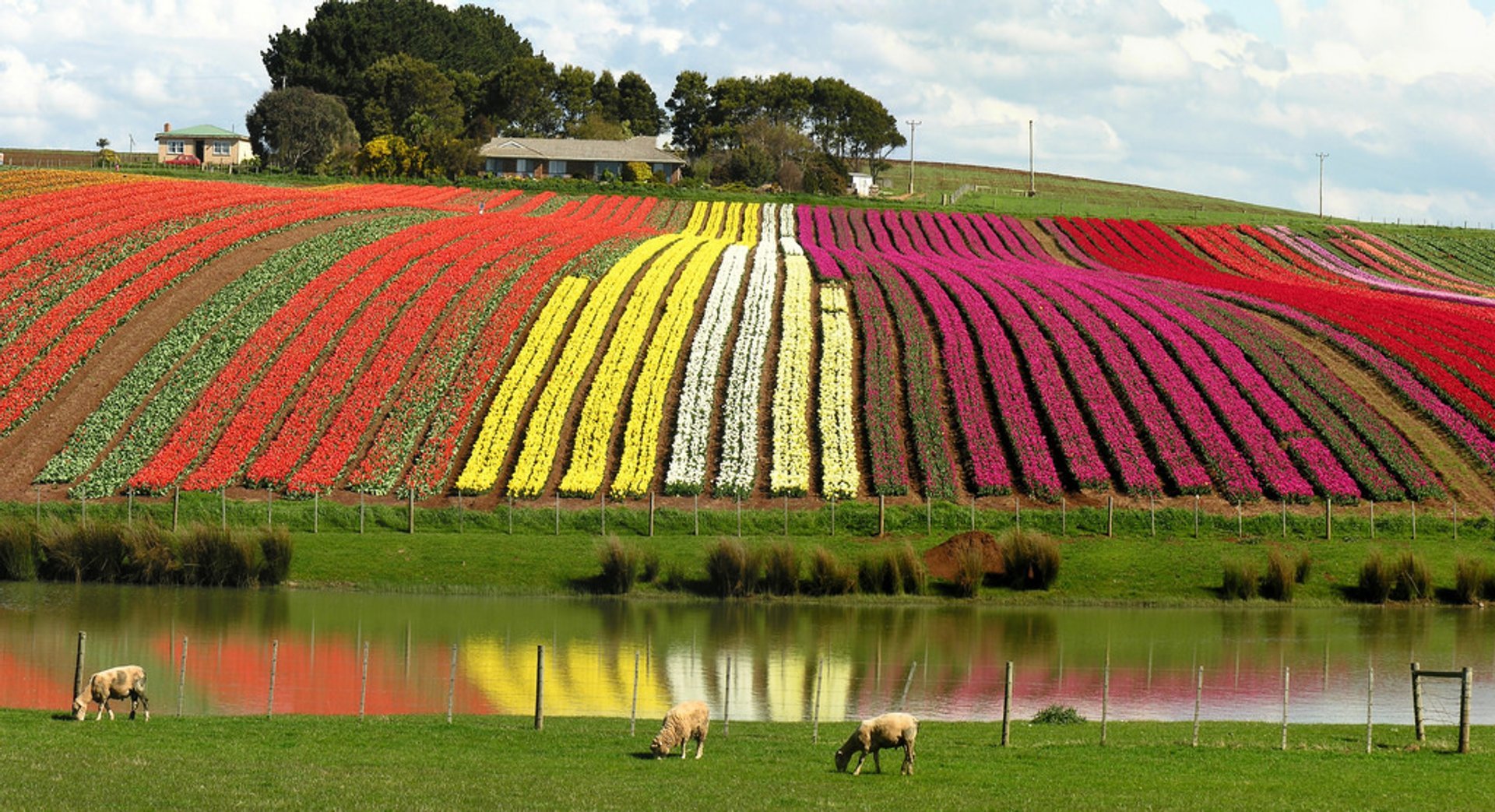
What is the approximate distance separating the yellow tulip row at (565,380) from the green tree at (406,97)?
3802 inches

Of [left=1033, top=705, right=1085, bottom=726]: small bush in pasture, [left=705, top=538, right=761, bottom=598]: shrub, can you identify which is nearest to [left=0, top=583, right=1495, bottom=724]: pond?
[left=1033, top=705, right=1085, bottom=726]: small bush in pasture

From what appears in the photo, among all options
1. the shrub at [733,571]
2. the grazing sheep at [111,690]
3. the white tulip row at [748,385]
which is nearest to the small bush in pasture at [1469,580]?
the shrub at [733,571]

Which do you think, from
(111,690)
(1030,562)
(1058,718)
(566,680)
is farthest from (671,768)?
(1030,562)

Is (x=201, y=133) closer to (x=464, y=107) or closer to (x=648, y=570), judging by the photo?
(x=464, y=107)

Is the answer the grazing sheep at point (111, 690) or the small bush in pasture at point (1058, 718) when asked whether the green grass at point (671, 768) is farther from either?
the small bush in pasture at point (1058, 718)

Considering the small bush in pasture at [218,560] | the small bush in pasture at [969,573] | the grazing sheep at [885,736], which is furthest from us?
the small bush in pasture at [969,573]

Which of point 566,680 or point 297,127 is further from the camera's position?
point 297,127

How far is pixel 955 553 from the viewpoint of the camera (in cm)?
4859

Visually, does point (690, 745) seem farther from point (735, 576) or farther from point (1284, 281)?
point (1284, 281)

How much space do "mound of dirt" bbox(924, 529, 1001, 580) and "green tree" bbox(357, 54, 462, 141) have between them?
136m

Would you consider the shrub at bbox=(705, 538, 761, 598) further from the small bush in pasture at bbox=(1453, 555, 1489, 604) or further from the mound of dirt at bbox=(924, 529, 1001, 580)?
the small bush in pasture at bbox=(1453, 555, 1489, 604)

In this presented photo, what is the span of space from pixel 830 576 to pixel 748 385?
18.8 metres

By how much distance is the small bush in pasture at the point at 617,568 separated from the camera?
4691 centimetres

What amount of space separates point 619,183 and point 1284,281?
2307 inches
